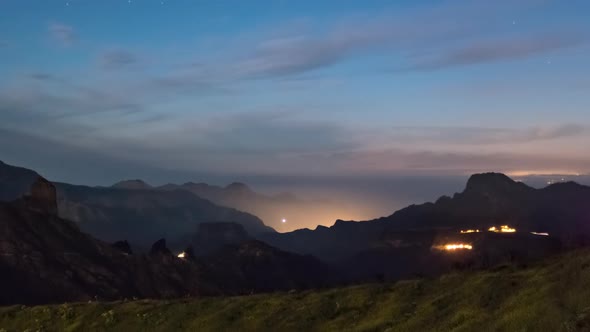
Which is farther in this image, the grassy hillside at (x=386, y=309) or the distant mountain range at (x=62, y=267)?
A: the distant mountain range at (x=62, y=267)

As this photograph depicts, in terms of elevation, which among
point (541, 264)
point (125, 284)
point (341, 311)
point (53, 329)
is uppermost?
point (541, 264)

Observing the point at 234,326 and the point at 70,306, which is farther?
the point at 70,306

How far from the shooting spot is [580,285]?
19.9m

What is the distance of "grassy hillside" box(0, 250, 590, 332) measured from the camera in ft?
62.5

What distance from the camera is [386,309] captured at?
25766mm

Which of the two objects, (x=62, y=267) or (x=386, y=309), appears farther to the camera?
(x=62, y=267)

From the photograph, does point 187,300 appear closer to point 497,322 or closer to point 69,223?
point 497,322

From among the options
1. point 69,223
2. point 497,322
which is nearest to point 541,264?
point 497,322

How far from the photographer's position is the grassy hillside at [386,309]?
19.1 metres

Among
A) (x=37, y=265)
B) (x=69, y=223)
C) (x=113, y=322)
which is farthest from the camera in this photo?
(x=69, y=223)

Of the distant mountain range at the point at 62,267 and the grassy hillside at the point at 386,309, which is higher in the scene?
the grassy hillside at the point at 386,309

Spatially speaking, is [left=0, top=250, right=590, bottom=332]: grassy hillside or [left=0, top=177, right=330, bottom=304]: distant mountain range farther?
[left=0, top=177, right=330, bottom=304]: distant mountain range

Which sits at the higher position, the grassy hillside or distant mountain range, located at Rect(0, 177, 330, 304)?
the grassy hillside

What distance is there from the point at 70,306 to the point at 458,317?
92.1 feet
